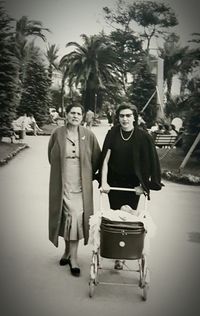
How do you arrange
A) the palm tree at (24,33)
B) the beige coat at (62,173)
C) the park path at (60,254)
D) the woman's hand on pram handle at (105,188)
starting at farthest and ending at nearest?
1. the palm tree at (24,33)
2. the beige coat at (62,173)
3. the woman's hand on pram handle at (105,188)
4. the park path at (60,254)

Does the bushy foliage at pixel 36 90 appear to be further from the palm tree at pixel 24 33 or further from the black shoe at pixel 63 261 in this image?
the black shoe at pixel 63 261

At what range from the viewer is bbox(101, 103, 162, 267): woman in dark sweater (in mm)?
2961

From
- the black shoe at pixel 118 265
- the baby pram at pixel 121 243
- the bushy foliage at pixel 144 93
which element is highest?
the bushy foliage at pixel 144 93

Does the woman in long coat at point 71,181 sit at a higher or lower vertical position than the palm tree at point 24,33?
lower

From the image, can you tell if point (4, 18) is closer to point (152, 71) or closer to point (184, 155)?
point (152, 71)

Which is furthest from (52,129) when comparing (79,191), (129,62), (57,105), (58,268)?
(58,268)

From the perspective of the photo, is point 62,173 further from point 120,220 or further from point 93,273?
point 93,273

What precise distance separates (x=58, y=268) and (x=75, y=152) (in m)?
0.85

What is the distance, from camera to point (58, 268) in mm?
3057

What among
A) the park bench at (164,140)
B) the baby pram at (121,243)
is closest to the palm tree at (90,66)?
the park bench at (164,140)

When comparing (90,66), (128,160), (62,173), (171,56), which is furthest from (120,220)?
(171,56)

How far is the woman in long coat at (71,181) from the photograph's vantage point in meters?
3.04

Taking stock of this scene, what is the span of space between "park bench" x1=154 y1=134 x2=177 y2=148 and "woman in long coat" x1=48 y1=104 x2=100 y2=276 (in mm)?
467

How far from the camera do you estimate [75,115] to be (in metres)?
3.00
